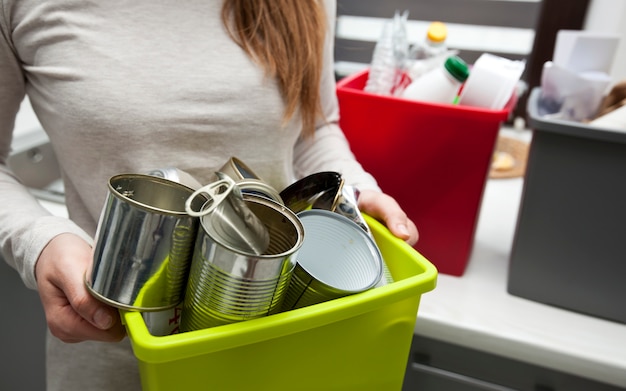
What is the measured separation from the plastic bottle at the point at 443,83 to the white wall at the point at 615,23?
0.55 metres

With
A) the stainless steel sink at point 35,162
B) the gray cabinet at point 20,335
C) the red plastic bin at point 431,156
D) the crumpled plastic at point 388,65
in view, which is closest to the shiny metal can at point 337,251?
the red plastic bin at point 431,156

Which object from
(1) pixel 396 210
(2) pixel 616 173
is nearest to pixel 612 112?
(2) pixel 616 173

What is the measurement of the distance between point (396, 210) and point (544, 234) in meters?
0.27

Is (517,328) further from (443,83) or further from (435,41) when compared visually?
(435,41)

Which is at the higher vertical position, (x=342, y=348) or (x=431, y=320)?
(x=342, y=348)

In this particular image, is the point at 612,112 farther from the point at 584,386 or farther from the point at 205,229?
the point at 205,229

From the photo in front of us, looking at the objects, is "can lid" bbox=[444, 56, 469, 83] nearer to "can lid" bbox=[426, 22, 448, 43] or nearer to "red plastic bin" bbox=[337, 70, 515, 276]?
"red plastic bin" bbox=[337, 70, 515, 276]

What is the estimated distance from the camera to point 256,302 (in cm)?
36

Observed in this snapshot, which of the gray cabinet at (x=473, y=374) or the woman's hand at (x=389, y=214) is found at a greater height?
the woman's hand at (x=389, y=214)

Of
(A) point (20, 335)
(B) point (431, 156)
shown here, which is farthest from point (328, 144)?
(A) point (20, 335)

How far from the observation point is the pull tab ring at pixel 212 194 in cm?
34

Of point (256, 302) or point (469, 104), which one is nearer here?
point (256, 302)

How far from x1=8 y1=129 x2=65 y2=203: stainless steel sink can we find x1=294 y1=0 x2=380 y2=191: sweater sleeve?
2.04ft

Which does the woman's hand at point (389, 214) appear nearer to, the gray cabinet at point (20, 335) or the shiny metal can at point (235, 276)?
the shiny metal can at point (235, 276)
